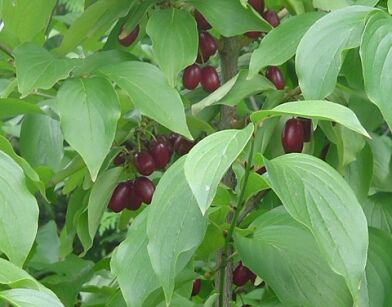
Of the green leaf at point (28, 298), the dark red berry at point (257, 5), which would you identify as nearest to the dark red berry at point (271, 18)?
the dark red berry at point (257, 5)

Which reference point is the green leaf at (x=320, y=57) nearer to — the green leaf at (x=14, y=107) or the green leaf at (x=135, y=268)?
the green leaf at (x=135, y=268)

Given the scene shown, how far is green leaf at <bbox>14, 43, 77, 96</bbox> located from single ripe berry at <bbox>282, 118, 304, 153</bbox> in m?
0.26

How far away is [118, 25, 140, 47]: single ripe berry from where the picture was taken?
114 cm

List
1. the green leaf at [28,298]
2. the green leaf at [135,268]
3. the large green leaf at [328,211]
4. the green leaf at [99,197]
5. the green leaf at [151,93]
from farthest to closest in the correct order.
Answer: the green leaf at [99,197] < the green leaf at [151,93] < the green leaf at [135,268] < the large green leaf at [328,211] < the green leaf at [28,298]

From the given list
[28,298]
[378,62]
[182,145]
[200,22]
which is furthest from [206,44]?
[28,298]

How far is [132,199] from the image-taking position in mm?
1097

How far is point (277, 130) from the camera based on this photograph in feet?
3.52

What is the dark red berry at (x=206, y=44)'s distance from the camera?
3.67ft

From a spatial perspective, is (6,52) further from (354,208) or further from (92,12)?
(354,208)

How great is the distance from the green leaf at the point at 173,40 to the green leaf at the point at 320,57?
192mm

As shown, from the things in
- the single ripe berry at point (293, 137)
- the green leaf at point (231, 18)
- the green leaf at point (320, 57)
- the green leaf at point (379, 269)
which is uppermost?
the green leaf at point (320, 57)

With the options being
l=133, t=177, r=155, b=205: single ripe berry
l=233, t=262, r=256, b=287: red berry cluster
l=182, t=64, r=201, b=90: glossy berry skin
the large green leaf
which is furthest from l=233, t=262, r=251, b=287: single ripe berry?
the large green leaf

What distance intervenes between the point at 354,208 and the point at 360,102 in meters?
0.36

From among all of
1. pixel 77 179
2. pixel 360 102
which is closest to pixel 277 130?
pixel 360 102
